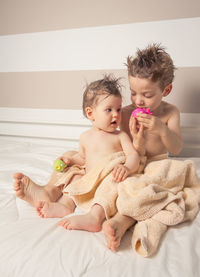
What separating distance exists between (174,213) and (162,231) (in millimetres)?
66

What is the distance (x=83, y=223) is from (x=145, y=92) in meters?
0.57

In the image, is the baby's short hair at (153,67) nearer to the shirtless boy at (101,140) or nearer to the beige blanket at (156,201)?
the shirtless boy at (101,140)

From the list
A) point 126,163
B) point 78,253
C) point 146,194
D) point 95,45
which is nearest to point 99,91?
point 126,163

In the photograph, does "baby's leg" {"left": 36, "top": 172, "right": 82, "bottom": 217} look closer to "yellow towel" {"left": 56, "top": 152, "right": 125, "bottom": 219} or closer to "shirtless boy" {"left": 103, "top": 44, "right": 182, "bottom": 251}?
"yellow towel" {"left": 56, "top": 152, "right": 125, "bottom": 219}

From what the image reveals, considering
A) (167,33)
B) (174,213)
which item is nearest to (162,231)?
(174,213)

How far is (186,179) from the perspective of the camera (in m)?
1.02

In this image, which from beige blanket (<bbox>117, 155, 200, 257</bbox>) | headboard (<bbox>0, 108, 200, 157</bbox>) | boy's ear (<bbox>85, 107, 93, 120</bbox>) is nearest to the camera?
beige blanket (<bbox>117, 155, 200, 257</bbox>)

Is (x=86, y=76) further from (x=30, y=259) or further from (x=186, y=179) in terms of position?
(x=30, y=259)

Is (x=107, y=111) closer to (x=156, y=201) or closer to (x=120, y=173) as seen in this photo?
(x=120, y=173)

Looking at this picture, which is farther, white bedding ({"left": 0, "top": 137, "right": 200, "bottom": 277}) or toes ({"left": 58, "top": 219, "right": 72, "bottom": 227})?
toes ({"left": 58, "top": 219, "right": 72, "bottom": 227})

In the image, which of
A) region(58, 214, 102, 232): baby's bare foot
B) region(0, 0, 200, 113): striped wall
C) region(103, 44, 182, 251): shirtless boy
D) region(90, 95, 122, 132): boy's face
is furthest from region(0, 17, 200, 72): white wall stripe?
region(58, 214, 102, 232): baby's bare foot

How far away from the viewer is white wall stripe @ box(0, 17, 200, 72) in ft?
4.91

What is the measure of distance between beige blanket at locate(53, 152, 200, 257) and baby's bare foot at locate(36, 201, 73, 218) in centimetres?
6

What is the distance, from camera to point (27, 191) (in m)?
0.99
